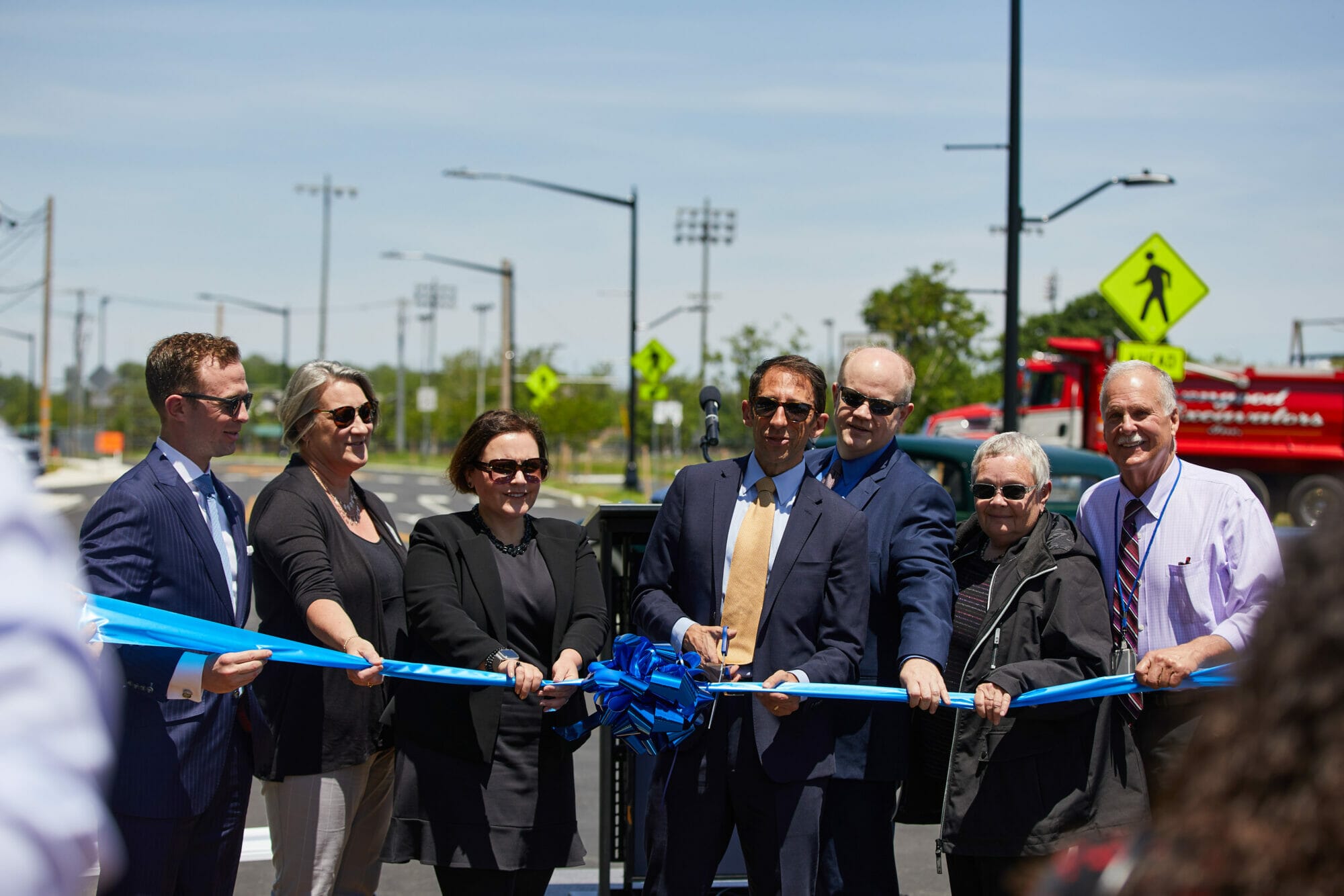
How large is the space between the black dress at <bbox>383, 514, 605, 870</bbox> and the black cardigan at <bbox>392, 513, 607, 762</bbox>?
0.01m

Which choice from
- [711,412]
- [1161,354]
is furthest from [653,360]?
[711,412]

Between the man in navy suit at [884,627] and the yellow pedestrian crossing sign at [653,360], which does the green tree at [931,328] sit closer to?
the yellow pedestrian crossing sign at [653,360]

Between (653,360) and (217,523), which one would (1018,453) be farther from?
(653,360)

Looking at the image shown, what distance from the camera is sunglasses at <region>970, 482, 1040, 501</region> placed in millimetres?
3564

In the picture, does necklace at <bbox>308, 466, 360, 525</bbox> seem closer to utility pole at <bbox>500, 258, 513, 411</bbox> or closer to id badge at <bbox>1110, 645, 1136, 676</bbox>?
id badge at <bbox>1110, 645, 1136, 676</bbox>

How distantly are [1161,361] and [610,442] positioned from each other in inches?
2871

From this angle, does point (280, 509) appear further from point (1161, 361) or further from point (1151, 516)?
point (1161, 361)

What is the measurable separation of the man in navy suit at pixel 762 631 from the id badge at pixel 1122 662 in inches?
30.8

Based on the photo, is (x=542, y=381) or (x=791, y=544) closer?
(x=791, y=544)

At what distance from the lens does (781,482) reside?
140 inches

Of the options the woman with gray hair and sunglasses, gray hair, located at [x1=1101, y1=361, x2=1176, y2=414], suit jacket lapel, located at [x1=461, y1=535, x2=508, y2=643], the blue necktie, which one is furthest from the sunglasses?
the blue necktie

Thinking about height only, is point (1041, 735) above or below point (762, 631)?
below

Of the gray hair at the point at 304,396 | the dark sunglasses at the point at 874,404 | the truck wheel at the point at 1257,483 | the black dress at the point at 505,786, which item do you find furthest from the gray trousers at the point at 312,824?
the truck wheel at the point at 1257,483

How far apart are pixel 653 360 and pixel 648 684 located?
22.4 m
